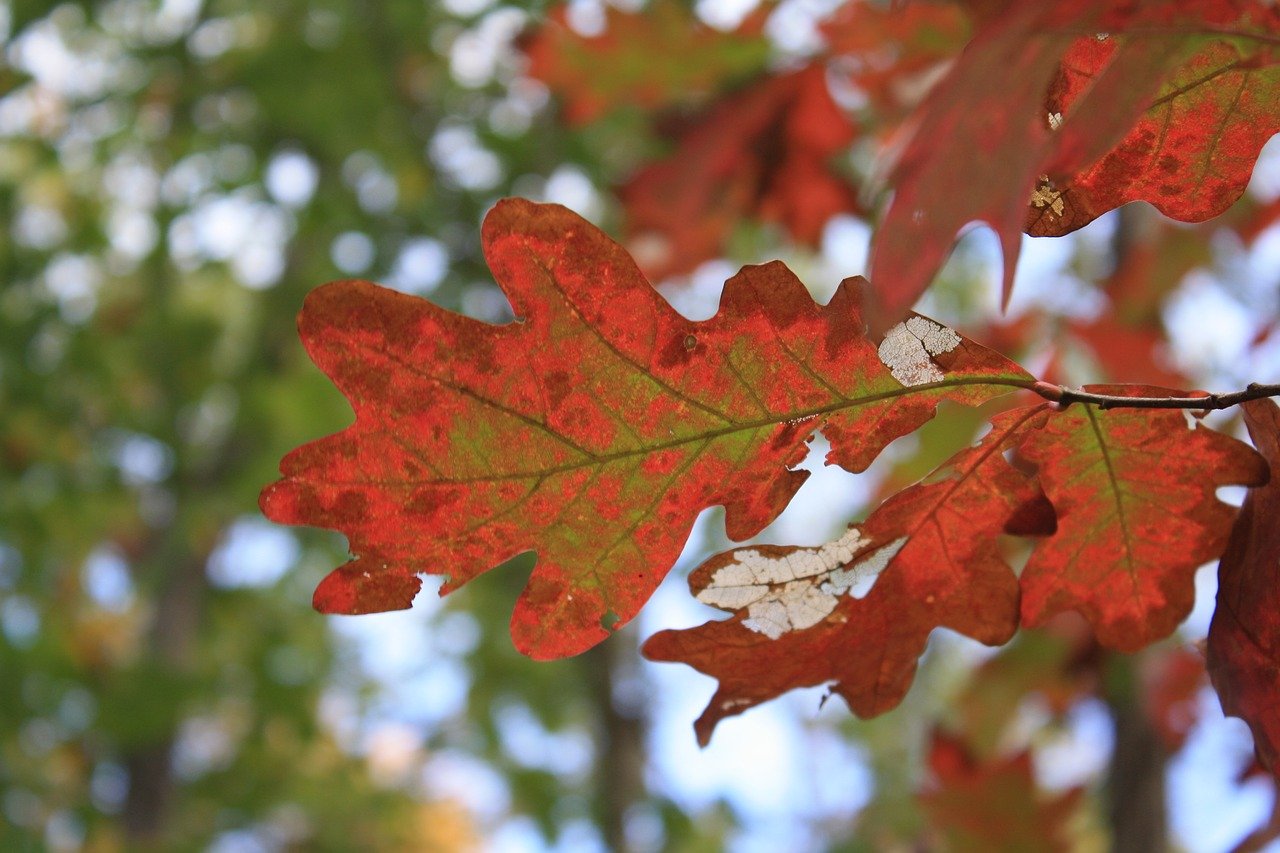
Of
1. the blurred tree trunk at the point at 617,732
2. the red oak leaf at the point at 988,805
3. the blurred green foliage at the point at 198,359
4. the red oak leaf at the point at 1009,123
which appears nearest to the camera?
the red oak leaf at the point at 1009,123

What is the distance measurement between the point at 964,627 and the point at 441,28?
10.6 feet

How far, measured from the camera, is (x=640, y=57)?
2031mm

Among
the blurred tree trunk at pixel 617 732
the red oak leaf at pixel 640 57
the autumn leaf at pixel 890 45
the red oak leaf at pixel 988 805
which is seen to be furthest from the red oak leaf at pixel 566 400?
the blurred tree trunk at pixel 617 732

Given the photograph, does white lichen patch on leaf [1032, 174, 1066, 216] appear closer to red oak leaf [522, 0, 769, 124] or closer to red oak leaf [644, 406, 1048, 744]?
red oak leaf [644, 406, 1048, 744]

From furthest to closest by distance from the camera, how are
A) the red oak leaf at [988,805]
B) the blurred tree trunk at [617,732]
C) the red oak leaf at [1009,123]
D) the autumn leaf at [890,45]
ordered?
the blurred tree trunk at [617,732], the autumn leaf at [890,45], the red oak leaf at [988,805], the red oak leaf at [1009,123]

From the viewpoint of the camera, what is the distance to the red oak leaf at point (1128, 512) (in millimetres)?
637

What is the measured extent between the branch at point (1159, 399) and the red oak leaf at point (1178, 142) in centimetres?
9

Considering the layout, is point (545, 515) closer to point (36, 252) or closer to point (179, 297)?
point (36, 252)

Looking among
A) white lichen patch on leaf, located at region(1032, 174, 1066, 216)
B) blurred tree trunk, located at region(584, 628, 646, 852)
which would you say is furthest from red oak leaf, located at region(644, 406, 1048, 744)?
blurred tree trunk, located at region(584, 628, 646, 852)

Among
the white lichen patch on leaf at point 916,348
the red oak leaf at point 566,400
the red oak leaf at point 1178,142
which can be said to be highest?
the red oak leaf at point 1178,142

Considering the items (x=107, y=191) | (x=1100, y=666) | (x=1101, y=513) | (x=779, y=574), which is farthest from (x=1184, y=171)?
(x=107, y=191)

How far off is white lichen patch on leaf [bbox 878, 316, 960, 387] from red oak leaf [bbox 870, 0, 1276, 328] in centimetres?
14

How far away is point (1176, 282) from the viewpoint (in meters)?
2.07

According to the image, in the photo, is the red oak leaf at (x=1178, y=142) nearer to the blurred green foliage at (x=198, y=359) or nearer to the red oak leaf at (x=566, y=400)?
the red oak leaf at (x=566, y=400)
